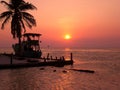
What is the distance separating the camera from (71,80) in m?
34.6

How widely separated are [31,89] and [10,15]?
3007cm

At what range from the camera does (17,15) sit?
Answer: 54.5 meters

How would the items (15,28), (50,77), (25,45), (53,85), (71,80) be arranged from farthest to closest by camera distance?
(25,45) → (15,28) → (50,77) → (71,80) → (53,85)

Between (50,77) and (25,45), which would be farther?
(25,45)

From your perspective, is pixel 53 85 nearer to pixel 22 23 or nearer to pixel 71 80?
pixel 71 80

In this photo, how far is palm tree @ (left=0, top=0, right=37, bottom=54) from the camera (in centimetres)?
5406

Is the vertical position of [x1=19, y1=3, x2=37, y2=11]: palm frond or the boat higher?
[x1=19, y1=3, x2=37, y2=11]: palm frond

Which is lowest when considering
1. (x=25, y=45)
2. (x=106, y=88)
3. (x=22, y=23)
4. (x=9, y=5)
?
(x=106, y=88)

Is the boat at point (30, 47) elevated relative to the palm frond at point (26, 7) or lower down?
lower down

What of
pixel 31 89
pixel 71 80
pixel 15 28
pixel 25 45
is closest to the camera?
pixel 31 89

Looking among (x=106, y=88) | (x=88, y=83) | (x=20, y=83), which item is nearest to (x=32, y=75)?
(x=20, y=83)

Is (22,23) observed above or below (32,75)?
above

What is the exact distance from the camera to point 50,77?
121 ft

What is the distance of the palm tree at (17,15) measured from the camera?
54062mm
